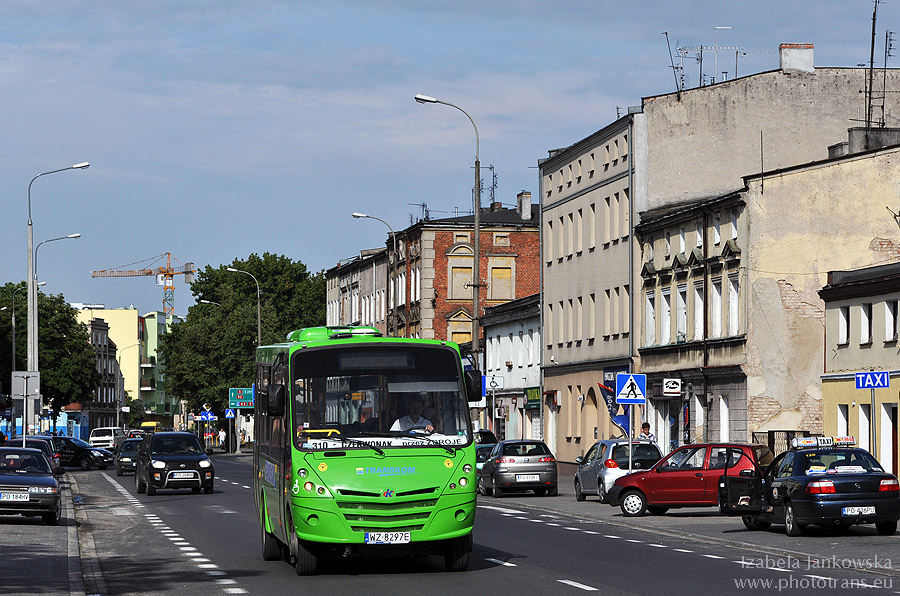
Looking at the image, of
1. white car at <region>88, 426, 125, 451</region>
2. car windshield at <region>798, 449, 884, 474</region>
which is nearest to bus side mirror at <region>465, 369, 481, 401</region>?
car windshield at <region>798, 449, 884, 474</region>

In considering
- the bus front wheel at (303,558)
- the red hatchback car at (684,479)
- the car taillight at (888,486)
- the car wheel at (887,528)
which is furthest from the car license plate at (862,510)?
the bus front wheel at (303,558)

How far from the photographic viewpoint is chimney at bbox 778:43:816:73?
5322 cm

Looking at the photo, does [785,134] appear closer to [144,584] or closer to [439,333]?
[439,333]

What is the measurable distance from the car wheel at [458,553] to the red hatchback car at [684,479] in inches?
530

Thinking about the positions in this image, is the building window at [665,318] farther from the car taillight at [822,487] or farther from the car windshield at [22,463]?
the car taillight at [822,487]

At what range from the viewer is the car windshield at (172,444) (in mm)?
43156

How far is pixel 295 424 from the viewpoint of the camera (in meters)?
17.5

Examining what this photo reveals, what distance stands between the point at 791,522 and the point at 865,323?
49.8 feet

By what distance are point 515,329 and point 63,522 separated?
44.3m

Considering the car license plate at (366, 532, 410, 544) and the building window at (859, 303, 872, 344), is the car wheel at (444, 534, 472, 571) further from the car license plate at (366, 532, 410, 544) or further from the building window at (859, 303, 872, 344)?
the building window at (859, 303, 872, 344)

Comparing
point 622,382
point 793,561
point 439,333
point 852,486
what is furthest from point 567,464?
point 793,561

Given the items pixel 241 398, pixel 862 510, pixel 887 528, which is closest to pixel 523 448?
pixel 887 528

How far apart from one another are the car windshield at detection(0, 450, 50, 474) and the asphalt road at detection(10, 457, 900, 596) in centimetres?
101

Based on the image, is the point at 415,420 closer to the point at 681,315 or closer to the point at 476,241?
the point at 476,241
